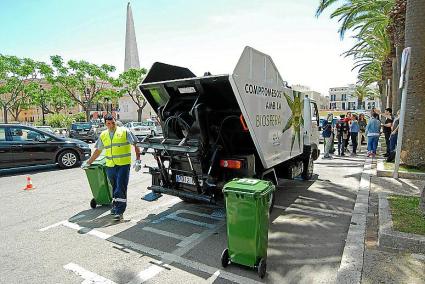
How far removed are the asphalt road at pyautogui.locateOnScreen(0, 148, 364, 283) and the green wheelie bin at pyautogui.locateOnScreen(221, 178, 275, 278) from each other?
0.20 meters

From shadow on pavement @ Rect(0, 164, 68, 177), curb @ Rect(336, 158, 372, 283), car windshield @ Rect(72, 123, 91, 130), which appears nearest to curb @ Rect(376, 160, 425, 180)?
curb @ Rect(336, 158, 372, 283)

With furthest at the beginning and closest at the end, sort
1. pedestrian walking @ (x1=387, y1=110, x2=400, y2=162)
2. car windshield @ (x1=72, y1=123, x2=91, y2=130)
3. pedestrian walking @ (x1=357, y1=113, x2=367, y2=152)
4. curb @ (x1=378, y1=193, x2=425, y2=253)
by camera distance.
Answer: car windshield @ (x1=72, y1=123, x2=91, y2=130) < pedestrian walking @ (x1=357, y1=113, x2=367, y2=152) < pedestrian walking @ (x1=387, y1=110, x2=400, y2=162) < curb @ (x1=378, y1=193, x2=425, y2=253)

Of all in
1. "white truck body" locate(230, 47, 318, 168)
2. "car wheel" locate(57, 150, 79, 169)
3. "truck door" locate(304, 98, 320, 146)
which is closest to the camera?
"white truck body" locate(230, 47, 318, 168)

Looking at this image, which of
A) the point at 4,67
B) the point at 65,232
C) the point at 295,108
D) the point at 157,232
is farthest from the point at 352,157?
the point at 4,67

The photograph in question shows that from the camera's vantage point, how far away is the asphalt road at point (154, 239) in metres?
3.58

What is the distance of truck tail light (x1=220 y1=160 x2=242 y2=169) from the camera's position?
5.02 meters

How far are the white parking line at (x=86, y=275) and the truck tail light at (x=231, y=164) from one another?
2453 millimetres

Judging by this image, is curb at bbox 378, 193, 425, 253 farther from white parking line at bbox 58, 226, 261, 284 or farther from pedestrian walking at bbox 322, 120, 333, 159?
pedestrian walking at bbox 322, 120, 333, 159

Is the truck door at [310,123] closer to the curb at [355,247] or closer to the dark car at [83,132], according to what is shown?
the curb at [355,247]

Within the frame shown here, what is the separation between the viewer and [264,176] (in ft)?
18.7

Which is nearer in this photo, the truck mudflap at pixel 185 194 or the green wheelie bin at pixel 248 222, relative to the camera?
the green wheelie bin at pixel 248 222

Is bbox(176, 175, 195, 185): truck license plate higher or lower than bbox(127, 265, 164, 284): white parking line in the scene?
higher

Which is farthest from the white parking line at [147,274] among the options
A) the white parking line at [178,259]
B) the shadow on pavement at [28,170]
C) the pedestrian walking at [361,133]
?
the pedestrian walking at [361,133]

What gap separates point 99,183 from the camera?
19.8 feet
